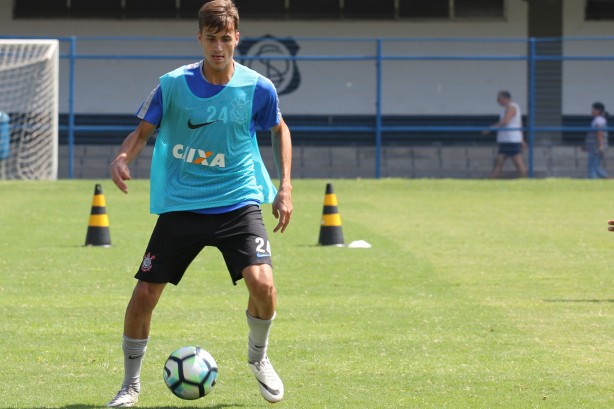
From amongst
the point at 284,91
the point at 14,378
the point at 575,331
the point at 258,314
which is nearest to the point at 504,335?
the point at 575,331

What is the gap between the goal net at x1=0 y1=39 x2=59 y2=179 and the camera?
74.2 ft

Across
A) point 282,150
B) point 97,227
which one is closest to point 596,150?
point 97,227

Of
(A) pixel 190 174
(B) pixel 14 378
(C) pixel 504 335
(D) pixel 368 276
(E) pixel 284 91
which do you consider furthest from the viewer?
(E) pixel 284 91

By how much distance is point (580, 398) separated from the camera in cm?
617

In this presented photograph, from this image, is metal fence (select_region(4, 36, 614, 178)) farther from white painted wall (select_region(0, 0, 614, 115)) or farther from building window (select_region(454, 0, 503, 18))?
building window (select_region(454, 0, 503, 18))

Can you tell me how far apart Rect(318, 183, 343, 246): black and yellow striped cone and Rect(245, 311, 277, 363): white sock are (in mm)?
6969

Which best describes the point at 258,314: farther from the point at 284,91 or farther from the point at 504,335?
the point at 284,91

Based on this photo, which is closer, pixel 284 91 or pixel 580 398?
pixel 580 398

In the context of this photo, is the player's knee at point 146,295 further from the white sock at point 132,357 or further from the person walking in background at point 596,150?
the person walking in background at point 596,150

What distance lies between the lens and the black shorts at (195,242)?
233 inches

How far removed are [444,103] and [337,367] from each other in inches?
911

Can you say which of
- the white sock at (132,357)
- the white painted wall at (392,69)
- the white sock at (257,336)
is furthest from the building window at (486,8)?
the white sock at (132,357)

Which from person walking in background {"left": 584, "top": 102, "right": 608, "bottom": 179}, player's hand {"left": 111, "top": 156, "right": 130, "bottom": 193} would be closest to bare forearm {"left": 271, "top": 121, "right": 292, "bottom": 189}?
player's hand {"left": 111, "top": 156, "right": 130, "bottom": 193}

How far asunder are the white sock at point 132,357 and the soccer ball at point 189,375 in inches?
6.2
